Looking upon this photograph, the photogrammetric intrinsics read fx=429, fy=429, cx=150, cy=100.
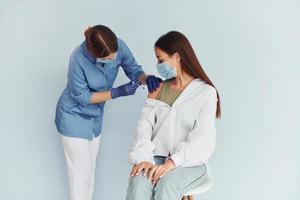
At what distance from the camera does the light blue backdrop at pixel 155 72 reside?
2.33 m

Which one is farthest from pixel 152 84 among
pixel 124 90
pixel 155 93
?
pixel 124 90

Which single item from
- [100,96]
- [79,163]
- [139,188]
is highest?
[100,96]

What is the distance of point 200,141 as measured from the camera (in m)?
1.71

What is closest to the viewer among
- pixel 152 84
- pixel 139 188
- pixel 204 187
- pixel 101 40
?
pixel 139 188

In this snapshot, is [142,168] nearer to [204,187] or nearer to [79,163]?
[204,187]

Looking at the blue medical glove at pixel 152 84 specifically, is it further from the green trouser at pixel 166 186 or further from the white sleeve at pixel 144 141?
the green trouser at pixel 166 186

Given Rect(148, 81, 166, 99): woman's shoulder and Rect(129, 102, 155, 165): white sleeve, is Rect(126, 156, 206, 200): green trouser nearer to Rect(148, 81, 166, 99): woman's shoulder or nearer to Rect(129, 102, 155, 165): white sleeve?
Rect(129, 102, 155, 165): white sleeve

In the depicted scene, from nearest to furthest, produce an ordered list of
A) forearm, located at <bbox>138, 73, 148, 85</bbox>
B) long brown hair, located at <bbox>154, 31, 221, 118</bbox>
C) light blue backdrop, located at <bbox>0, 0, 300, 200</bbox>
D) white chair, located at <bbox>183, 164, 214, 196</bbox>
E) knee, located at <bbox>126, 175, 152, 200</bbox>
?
knee, located at <bbox>126, 175, 152, 200</bbox>
white chair, located at <bbox>183, 164, 214, 196</bbox>
long brown hair, located at <bbox>154, 31, 221, 118</bbox>
forearm, located at <bbox>138, 73, 148, 85</bbox>
light blue backdrop, located at <bbox>0, 0, 300, 200</bbox>

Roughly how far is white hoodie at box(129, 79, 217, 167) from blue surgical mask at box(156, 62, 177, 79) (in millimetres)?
88

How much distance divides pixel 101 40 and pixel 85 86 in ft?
0.94

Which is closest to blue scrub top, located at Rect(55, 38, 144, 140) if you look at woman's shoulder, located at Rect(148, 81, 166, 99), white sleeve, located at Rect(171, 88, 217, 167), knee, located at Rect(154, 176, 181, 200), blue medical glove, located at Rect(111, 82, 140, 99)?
blue medical glove, located at Rect(111, 82, 140, 99)

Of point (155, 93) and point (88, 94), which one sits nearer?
point (155, 93)

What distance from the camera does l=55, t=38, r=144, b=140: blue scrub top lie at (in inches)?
77.5

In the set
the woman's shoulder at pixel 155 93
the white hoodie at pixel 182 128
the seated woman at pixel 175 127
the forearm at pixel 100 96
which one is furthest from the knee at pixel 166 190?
the forearm at pixel 100 96
